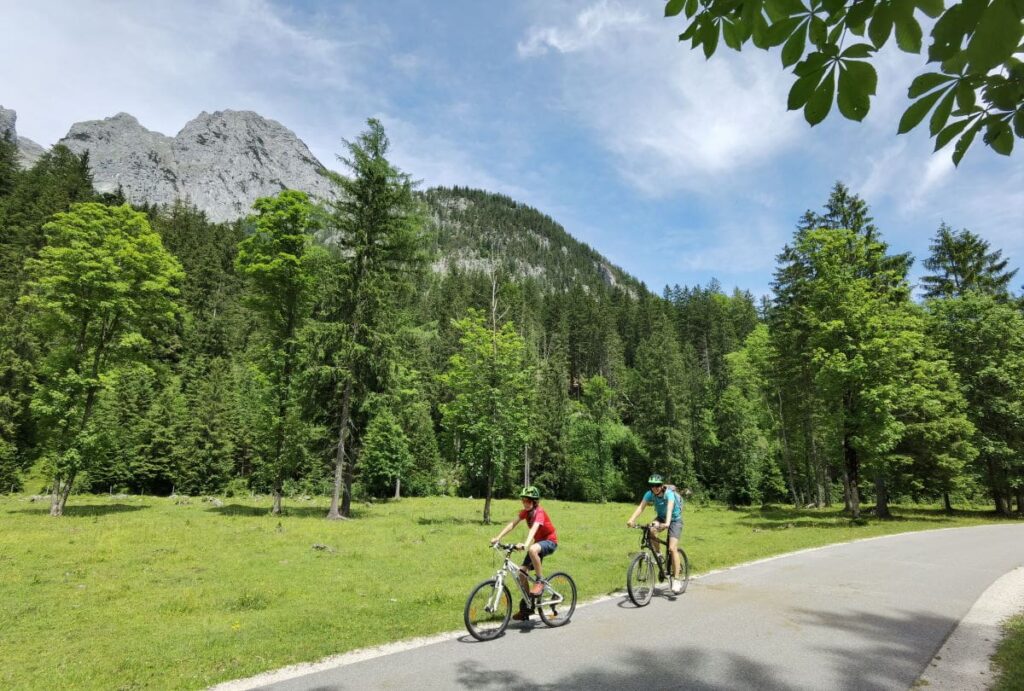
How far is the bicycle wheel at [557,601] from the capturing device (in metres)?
7.99

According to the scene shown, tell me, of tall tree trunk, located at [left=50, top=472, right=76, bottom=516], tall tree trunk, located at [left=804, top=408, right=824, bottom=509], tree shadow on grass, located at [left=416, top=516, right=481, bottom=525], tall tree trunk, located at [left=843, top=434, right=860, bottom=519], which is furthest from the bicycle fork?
tall tree trunk, located at [left=804, top=408, right=824, bottom=509]

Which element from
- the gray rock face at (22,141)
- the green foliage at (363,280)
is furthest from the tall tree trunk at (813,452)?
the gray rock face at (22,141)

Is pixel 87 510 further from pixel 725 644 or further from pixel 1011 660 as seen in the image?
pixel 1011 660

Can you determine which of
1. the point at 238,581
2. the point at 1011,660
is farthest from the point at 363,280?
the point at 1011,660

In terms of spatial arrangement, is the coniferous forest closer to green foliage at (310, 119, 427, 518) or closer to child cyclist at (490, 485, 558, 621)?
green foliage at (310, 119, 427, 518)

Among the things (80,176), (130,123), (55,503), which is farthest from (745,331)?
(130,123)

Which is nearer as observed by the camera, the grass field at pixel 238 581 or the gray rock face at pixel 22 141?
the grass field at pixel 238 581

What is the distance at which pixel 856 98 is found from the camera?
1793 mm

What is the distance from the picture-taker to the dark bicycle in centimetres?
901

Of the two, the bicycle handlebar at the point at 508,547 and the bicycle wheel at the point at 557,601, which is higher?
the bicycle handlebar at the point at 508,547

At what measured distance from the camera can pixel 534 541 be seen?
27.3ft

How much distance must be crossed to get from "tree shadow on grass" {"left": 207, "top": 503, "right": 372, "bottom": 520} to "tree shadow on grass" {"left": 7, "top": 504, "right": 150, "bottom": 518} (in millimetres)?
3979

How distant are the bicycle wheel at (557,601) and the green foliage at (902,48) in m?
7.66

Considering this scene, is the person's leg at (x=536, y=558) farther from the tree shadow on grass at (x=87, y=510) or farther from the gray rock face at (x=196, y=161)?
the gray rock face at (x=196, y=161)
